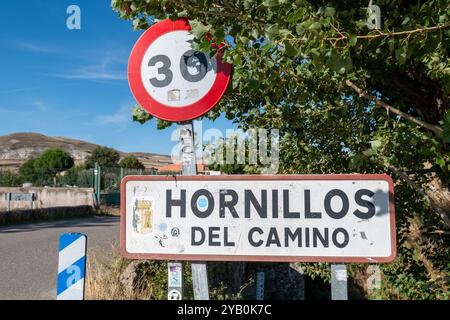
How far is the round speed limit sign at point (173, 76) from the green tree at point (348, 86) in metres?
0.11

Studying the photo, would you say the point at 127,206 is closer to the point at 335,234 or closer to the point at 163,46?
the point at 163,46

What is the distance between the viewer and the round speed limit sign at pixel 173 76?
2.16 m

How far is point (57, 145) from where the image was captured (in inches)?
4016

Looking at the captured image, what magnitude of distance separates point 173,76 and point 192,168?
511mm

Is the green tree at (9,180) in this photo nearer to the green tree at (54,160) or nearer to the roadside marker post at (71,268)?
the roadside marker post at (71,268)

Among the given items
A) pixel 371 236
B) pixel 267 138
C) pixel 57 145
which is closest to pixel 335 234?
pixel 371 236

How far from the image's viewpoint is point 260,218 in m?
1.99

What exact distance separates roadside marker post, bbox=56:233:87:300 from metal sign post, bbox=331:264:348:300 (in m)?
1.32

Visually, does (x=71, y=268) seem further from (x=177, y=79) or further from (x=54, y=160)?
(x=54, y=160)

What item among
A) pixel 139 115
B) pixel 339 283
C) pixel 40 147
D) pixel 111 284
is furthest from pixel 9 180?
pixel 40 147

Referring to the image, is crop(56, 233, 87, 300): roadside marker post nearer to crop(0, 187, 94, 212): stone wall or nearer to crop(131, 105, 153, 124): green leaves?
crop(131, 105, 153, 124): green leaves

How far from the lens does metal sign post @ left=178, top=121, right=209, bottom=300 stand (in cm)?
201

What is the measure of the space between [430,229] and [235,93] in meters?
2.62

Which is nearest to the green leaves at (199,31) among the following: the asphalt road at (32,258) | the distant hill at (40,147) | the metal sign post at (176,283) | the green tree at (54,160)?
the metal sign post at (176,283)
